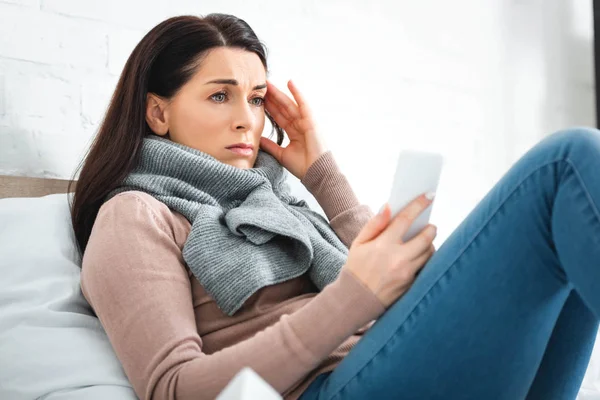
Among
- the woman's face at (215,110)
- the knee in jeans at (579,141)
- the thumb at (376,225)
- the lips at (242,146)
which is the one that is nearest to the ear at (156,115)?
the woman's face at (215,110)

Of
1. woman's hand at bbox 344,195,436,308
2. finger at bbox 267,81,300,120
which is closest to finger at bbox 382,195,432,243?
woman's hand at bbox 344,195,436,308

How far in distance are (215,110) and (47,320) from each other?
464mm

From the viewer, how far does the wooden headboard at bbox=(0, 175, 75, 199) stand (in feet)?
4.29

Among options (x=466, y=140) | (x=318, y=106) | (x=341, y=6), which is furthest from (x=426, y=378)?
(x=466, y=140)

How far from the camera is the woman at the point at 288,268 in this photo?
31.8 inches

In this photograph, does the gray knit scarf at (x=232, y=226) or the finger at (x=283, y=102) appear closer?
the gray knit scarf at (x=232, y=226)

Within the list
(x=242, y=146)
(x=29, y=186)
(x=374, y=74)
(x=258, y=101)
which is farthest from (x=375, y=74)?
(x=29, y=186)

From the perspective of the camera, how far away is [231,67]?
1302mm

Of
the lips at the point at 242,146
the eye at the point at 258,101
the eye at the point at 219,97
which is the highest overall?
the eye at the point at 219,97

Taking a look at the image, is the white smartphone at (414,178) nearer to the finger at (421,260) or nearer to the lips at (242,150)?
the finger at (421,260)

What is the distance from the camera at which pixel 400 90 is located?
2.14m

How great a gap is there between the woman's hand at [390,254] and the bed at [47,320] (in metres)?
0.35

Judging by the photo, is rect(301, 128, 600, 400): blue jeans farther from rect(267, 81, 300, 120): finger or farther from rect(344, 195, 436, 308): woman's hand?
rect(267, 81, 300, 120): finger

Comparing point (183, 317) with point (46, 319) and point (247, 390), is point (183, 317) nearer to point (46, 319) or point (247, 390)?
point (46, 319)
